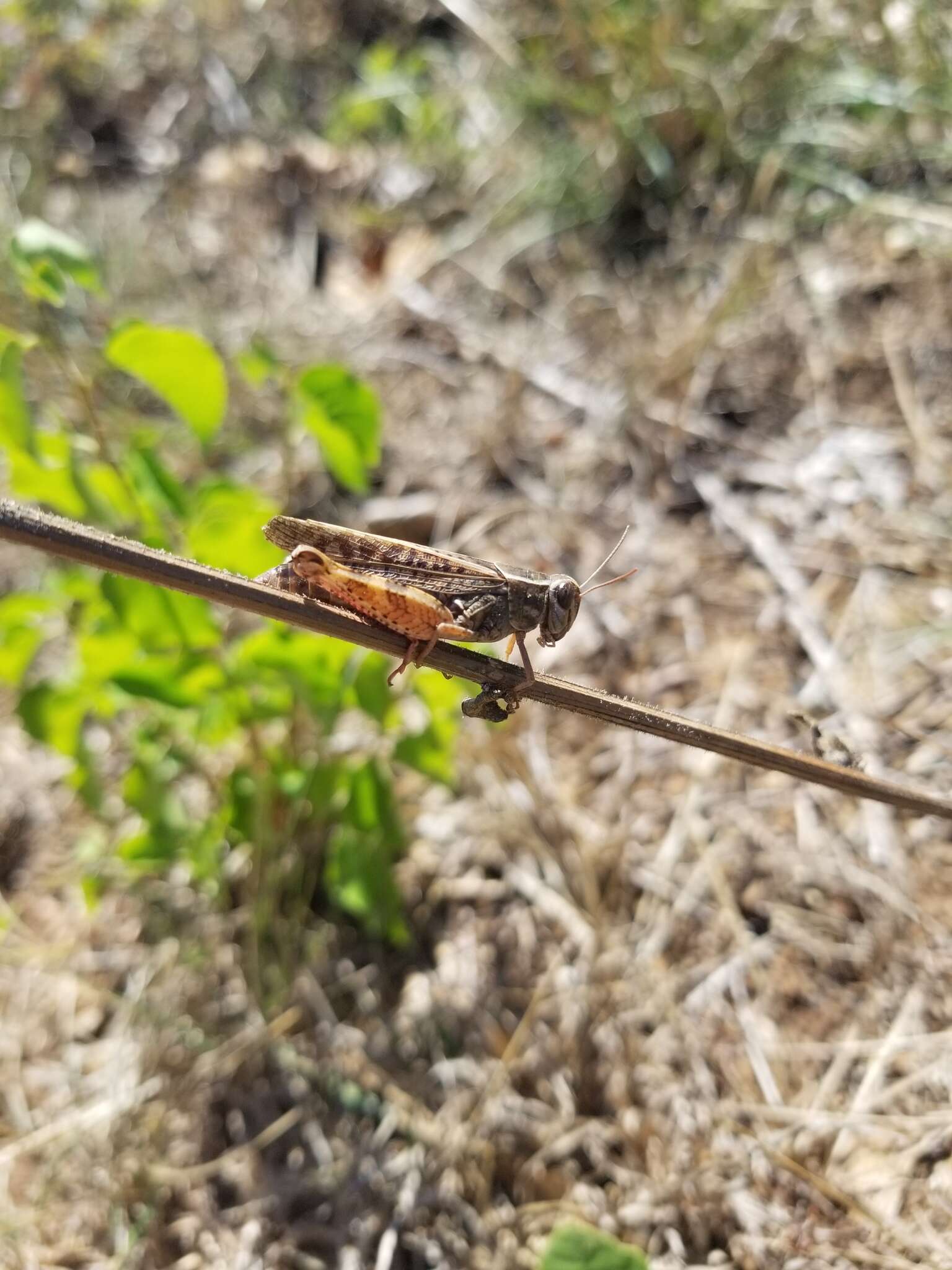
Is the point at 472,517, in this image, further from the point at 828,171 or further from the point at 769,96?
the point at 769,96

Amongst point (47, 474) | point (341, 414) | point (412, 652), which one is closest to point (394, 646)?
point (412, 652)

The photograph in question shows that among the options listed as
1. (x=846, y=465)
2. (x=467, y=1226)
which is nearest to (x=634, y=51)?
(x=846, y=465)

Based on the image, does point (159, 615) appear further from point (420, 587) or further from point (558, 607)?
point (558, 607)

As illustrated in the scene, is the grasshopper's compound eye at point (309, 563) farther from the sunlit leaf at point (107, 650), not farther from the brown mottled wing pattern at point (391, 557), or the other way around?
the sunlit leaf at point (107, 650)

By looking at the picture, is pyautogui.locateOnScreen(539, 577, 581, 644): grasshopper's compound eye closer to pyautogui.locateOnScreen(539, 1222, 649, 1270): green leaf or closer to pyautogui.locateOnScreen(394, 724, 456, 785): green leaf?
pyautogui.locateOnScreen(394, 724, 456, 785): green leaf

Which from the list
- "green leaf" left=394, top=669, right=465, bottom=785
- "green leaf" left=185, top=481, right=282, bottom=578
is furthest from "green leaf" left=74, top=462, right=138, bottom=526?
"green leaf" left=394, top=669, right=465, bottom=785

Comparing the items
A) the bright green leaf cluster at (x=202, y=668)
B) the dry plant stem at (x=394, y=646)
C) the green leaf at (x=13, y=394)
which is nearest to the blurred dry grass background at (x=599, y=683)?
the dry plant stem at (x=394, y=646)

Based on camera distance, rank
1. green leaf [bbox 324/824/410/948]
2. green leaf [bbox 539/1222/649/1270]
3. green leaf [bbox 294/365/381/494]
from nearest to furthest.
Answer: green leaf [bbox 539/1222/649/1270] → green leaf [bbox 294/365/381/494] → green leaf [bbox 324/824/410/948]
